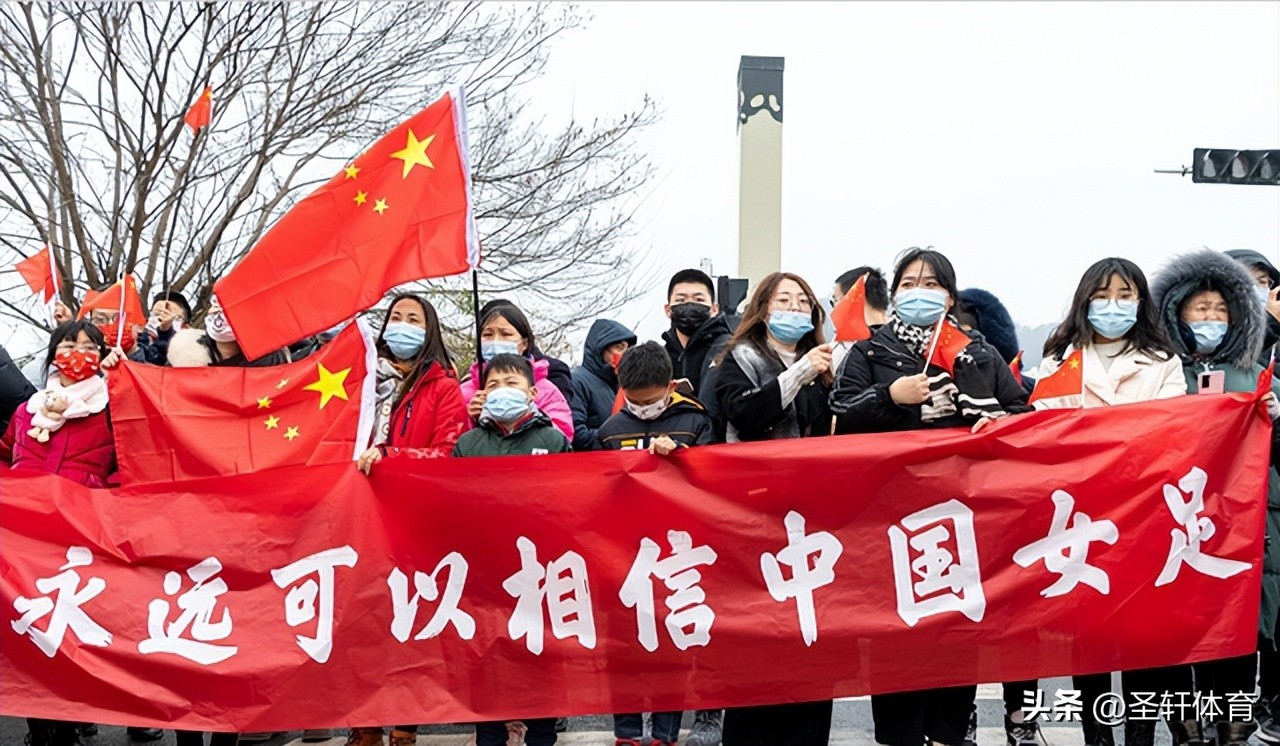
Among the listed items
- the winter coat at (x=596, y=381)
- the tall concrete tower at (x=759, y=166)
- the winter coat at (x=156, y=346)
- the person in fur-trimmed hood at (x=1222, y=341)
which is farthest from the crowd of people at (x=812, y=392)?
the tall concrete tower at (x=759, y=166)

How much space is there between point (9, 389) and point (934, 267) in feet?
13.7

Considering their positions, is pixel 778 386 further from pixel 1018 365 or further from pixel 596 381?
pixel 1018 365

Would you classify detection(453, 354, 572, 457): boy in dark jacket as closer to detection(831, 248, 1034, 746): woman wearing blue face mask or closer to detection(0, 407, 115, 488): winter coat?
detection(831, 248, 1034, 746): woman wearing blue face mask

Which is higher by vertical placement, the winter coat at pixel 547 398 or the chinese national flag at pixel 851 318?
the chinese national flag at pixel 851 318

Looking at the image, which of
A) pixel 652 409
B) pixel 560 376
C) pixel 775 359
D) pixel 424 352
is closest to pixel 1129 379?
pixel 775 359

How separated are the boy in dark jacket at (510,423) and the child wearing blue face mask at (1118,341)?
6.28 feet

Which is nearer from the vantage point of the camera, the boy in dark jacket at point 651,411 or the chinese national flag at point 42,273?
the boy in dark jacket at point 651,411

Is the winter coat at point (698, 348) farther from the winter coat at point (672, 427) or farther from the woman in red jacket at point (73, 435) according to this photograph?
the woman in red jacket at point (73, 435)

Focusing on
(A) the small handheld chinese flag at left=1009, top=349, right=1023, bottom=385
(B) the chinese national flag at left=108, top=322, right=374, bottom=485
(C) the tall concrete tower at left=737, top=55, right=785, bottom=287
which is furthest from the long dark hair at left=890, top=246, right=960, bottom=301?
(C) the tall concrete tower at left=737, top=55, right=785, bottom=287

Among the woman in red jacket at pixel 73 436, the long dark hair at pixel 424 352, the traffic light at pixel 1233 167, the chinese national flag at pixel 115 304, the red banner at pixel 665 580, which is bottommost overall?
the red banner at pixel 665 580

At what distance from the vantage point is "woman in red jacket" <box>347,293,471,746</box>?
15.6 feet

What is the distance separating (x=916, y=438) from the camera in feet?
13.6

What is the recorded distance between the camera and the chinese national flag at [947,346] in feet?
13.6

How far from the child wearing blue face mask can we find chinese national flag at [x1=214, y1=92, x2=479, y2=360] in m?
2.26
